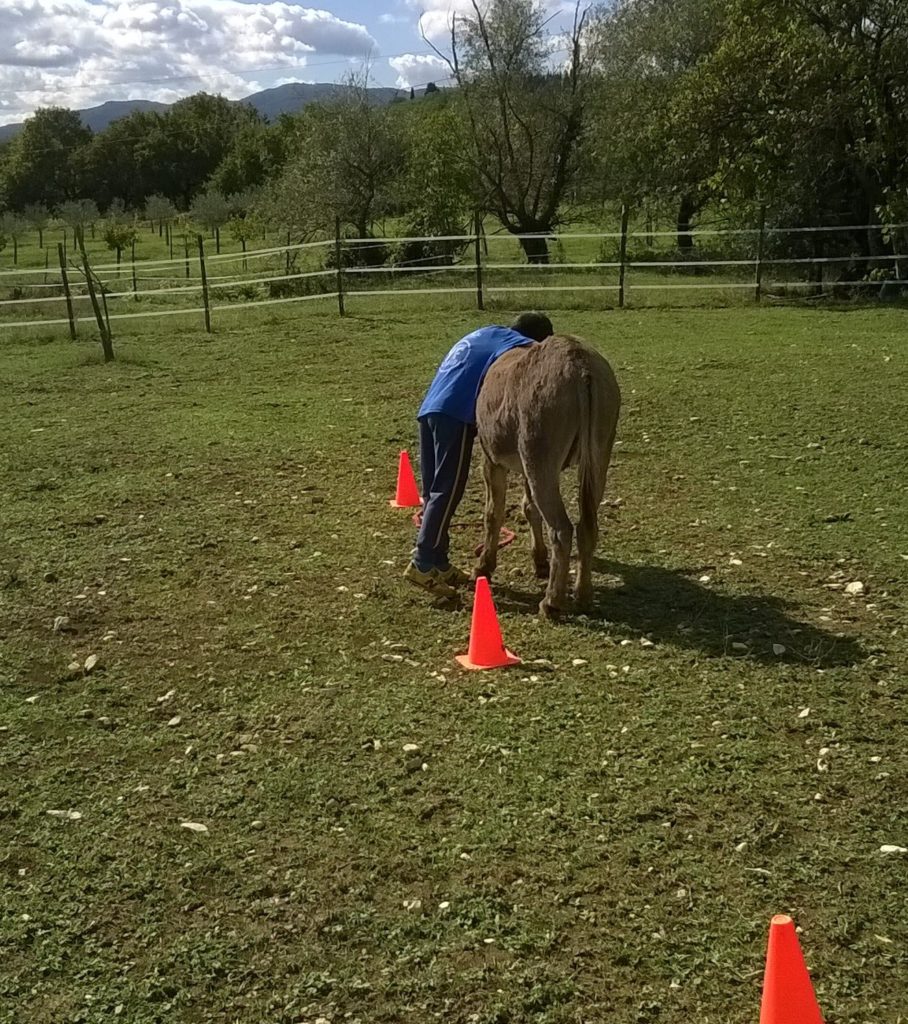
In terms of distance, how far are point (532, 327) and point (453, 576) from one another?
5.24ft

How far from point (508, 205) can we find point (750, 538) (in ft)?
84.7

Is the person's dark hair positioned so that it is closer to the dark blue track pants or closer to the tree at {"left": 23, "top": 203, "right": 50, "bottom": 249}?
the dark blue track pants

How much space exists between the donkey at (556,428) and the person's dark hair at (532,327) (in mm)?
406

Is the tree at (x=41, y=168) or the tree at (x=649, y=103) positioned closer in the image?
the tree at (x=649, y=103)

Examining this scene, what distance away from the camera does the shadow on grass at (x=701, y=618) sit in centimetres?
485

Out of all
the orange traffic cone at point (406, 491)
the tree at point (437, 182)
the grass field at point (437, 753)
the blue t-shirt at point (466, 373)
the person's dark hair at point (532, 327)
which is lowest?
the grass field at point (437, 753)

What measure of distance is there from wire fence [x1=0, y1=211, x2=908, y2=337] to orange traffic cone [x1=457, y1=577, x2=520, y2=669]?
1095 centimetres

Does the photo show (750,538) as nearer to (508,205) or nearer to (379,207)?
(508,205)

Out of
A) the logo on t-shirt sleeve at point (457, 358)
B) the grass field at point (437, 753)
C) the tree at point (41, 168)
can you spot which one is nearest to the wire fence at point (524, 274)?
the grass field at point (437, 753)

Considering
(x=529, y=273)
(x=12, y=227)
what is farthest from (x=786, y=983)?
(x=12, y=227)

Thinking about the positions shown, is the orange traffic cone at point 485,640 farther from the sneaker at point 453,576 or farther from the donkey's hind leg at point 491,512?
the donkey's hind leg at point 491,512

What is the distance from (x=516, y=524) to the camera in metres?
7.07

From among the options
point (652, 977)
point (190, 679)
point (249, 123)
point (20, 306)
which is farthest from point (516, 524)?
point (249, 123)

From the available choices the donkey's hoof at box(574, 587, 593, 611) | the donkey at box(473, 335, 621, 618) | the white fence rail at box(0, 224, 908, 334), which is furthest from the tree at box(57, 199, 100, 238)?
the donkey's hoof at box(574, 587, 593, 611)
